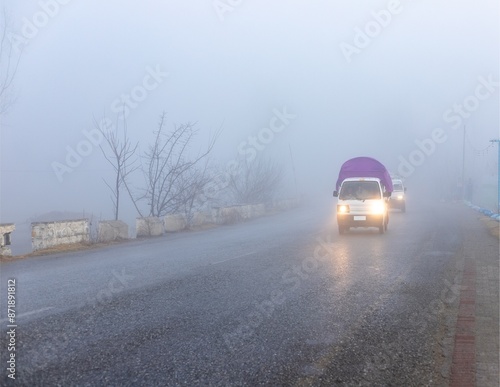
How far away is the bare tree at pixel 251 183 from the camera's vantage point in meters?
42.9

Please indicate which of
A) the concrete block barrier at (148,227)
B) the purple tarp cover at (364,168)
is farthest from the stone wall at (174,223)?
the purple tarp cover at (364,168)

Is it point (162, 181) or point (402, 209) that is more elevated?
point (162, 181)

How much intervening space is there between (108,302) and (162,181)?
1829 centimetres

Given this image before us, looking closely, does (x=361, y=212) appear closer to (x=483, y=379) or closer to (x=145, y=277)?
(x=145, y=277)

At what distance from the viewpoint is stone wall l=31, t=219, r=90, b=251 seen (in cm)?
1484

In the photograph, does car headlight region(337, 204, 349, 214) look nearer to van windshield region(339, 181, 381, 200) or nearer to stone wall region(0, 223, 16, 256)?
van windshield region(339, 181, 381, 200)

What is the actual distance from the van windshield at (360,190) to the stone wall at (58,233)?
9414mm

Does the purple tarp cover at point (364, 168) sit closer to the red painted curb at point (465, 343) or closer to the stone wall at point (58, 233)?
the stone wall at point (58, 233)

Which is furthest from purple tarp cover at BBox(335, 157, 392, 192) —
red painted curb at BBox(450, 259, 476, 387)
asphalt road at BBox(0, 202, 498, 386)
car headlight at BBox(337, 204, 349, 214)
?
red painted curb at BBox(450, 259, 476, 387)

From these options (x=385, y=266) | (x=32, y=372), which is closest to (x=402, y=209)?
(x=385, y=266)

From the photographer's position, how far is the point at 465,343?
18.6ft

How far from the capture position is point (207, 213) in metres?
27.5

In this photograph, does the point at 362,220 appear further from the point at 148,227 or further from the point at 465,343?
the point at 465,343

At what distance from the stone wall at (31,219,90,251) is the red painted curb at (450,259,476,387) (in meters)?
11.4
